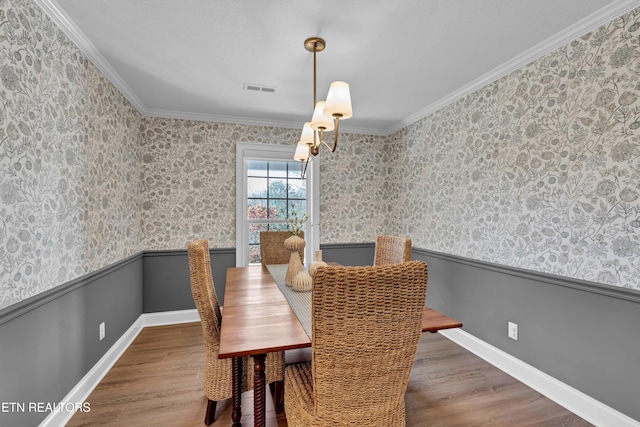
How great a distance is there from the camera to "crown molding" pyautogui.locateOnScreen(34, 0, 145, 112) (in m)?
1.63

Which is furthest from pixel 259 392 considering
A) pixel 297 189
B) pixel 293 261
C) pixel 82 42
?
pixel 297 189

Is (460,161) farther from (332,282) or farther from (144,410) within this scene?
(144,410)

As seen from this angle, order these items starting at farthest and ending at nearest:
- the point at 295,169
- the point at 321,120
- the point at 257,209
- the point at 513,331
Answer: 1. the point at 295,169
2. the point at 257,209
3. the point at 513,331
4. the point at 321,120

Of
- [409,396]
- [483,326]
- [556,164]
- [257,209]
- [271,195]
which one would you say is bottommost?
[409,396]

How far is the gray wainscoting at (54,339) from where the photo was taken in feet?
4.44

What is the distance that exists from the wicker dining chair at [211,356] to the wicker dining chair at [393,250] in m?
1.16

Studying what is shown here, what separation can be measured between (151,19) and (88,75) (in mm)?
743

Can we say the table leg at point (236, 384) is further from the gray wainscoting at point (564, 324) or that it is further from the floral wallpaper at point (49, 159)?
the gray wainscoting at point (564, 324)

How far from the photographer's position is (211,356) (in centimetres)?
160

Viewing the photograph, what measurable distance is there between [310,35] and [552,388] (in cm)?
289

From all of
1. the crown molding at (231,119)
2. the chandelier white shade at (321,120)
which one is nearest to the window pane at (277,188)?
the crown molding at (231,119)

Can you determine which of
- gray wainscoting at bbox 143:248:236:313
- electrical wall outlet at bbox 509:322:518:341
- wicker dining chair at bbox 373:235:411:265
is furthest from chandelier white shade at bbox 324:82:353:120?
gray wainscoting at bbox 143:248:236:313

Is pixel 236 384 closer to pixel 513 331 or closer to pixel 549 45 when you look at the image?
pixel 513 331

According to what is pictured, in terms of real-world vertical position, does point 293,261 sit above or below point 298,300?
above
